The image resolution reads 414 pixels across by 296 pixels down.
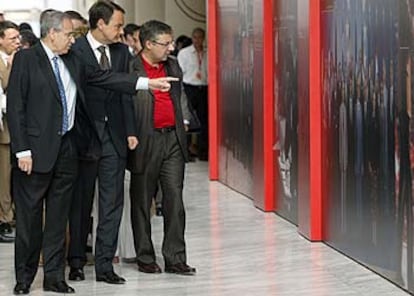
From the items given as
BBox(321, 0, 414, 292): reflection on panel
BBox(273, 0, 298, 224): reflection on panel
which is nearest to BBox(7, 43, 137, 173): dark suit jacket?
BBox(321, 0, 414, 292): reflection on panel

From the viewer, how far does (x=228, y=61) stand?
43.1 ft

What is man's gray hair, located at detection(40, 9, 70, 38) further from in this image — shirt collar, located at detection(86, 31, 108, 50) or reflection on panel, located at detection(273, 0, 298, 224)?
reflection on panel, located at detection(273, 0, 298, 224)

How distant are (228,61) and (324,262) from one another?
192 inches

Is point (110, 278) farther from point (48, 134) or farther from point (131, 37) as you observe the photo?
point (131, 37)

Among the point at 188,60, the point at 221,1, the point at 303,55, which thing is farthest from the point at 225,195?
the point at 188,60

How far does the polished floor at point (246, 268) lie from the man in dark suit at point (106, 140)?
30 cm

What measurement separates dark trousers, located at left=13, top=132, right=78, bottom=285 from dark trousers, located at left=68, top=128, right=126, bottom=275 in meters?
0.31

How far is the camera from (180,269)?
8.28 m

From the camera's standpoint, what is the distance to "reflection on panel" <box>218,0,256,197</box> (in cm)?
1200

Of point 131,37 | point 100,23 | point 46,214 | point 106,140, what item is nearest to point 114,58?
point 100,23

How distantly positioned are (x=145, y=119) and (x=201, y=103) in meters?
8.57

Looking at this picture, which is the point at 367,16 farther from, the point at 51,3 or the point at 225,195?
the point at 51,3

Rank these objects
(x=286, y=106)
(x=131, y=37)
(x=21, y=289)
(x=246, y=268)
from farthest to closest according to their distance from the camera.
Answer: (x=131, y=37)
(x=286, y=106)
(x=246, y=268)
(x=21, y=289)

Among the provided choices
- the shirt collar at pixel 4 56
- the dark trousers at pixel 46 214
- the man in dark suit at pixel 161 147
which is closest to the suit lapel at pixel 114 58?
the man in dark suit at pixel 161 147
